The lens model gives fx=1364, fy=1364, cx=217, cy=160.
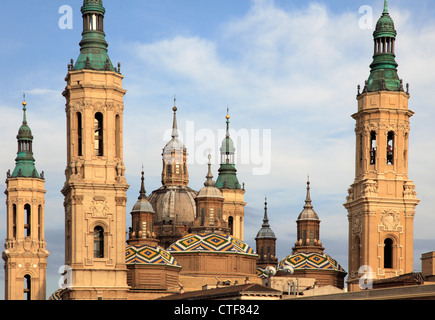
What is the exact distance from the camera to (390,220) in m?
120

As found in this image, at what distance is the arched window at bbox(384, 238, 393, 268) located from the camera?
395 feet

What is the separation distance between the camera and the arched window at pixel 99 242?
123m

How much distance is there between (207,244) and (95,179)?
87.3 ft

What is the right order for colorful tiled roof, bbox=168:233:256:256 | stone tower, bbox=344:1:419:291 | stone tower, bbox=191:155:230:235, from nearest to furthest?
1. stone tower, bbox=344:1:419:291
2. colorful tiled roof, bbox=168:233:256:256
3. stone tower, bbox=191:155:230:235

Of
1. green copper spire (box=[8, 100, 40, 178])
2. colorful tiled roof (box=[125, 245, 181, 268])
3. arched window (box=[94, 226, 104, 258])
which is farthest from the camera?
green copper spire (box=[8, 100, 40, 178])

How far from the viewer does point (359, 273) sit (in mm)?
117938

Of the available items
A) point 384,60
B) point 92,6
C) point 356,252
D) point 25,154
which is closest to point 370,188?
point 356,252

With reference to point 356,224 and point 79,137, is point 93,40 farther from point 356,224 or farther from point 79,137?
point 356,224

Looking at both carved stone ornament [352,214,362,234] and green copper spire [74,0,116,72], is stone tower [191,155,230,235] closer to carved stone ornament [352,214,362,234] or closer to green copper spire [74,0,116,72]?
carved stone ornament [352,214,362,234]

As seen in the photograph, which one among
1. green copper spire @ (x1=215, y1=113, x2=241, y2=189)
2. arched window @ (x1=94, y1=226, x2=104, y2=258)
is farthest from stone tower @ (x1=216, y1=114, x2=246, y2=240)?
arched window @ (x1=94, y1=226, x2=104, y2=258)

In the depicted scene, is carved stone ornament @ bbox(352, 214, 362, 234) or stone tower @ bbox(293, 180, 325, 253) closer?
carved stone ornament @ bbox(352, 214, 362, 234)

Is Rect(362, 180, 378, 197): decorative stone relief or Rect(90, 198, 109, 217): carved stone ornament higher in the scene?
Rect(362, 180, 378, 197): decorative stone relief

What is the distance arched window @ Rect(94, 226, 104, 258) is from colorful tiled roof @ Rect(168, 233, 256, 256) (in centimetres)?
2334
